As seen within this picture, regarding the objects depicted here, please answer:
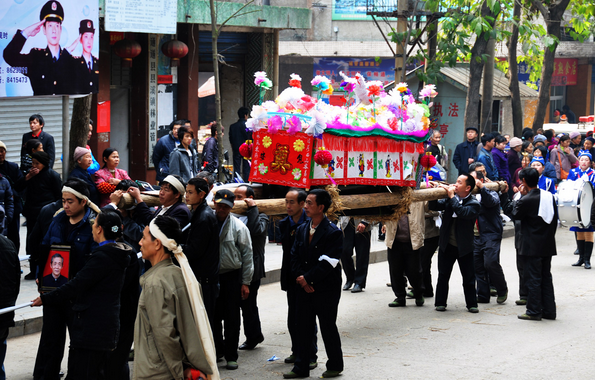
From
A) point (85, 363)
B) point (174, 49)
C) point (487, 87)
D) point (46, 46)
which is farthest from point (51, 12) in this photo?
point (487, 87)

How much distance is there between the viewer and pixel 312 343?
23.7 feet

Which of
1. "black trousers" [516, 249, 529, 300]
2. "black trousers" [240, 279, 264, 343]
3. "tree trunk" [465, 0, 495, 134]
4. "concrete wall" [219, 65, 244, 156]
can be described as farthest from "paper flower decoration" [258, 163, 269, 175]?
"concrete wall" [219, 65, 244, 156]

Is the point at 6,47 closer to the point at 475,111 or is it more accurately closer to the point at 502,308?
the point at 502,308

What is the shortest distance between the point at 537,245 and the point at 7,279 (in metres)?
5.99

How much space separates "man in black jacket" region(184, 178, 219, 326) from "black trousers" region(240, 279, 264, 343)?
0.83 m

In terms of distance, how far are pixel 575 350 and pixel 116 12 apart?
918cm

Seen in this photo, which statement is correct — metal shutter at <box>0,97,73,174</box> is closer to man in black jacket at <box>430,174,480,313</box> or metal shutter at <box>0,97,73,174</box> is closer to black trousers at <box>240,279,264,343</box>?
black trousers at <box>240,279,264,343</box>

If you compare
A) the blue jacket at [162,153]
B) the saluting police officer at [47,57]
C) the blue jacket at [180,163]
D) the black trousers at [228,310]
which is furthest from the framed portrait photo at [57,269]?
the blue jacket at [162,153]

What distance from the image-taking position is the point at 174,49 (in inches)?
619

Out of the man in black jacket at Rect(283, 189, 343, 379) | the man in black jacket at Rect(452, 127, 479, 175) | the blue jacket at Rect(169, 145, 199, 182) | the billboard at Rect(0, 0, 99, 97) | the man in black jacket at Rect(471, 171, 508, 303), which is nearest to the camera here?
the man in black jacket at Rect(283, 189, 343, 379)

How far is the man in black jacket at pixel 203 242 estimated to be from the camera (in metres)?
6.68

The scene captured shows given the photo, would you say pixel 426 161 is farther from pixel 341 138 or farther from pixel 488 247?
pixel 488 247

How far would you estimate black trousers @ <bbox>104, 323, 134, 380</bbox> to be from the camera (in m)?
6.10

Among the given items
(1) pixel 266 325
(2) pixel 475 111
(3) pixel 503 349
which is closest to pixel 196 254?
(1) pixel 266 325
